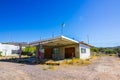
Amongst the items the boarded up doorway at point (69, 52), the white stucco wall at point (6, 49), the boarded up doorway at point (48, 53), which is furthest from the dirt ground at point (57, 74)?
the white stucco wall at point (6, 49)

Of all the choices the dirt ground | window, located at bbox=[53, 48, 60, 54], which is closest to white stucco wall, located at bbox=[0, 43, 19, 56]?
window, located at bbox=[53, 48, 60, 54]

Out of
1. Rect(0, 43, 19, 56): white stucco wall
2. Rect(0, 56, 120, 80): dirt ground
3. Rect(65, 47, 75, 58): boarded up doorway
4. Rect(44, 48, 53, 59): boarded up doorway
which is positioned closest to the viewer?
Rect(0, 56, 120, 80): dirt ground

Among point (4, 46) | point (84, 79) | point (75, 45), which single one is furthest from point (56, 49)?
point (4, 46)

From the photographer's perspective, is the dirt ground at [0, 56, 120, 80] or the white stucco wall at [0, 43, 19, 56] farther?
the white stucco wall at [0, 43, 19, 56]

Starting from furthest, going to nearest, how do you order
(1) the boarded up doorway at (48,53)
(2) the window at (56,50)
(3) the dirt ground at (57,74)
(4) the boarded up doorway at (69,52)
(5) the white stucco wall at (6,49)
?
(5) the white stucco wall at (6,49) → (1) the boarded up doorway at (48,53) → (2) the window at (56,50) → (4) the boarded up doorway at (69,52) → (3) the dirt ground at (57,74)

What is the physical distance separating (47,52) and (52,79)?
22.5 m

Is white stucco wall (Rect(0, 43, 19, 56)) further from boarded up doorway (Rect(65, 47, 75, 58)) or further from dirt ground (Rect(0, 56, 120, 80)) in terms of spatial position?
dirt ground (Rect(0, 56, 120, 80))

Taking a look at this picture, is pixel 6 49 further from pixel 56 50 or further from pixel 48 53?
pixel 56 50

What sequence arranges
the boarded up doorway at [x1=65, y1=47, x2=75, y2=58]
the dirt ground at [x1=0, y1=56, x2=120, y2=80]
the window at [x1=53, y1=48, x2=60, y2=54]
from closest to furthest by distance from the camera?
1. the dirt ground at [x1=0, y1=56, x2=120, y2=80]
2. the boarded up doorway at [x1=65, y1=47, x2=75, y2=58]
3. the window at [x1=53, y1=48, x2=60, y2=54]

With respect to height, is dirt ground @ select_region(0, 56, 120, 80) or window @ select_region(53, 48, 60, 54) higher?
window @ select_region(53, 48, 60, 54)

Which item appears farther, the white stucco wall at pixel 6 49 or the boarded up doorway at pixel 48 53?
the white stucco wall at pixel 6 49

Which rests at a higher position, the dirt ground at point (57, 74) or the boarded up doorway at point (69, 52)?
the boarded up doorway at point (69, 52)

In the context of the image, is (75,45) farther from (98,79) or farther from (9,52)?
(9,52)

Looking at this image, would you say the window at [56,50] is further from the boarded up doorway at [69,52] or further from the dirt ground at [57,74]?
the dirt ground at [57,74]
